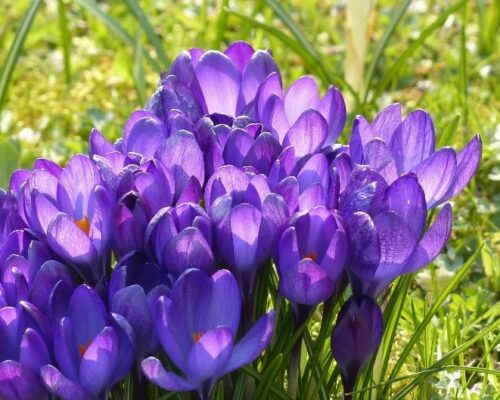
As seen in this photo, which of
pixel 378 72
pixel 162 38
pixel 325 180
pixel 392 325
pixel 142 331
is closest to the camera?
pixel 142 331

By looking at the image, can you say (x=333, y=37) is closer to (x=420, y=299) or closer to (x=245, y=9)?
(x=245, y=9)

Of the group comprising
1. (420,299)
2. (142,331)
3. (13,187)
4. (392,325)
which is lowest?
(420,299)

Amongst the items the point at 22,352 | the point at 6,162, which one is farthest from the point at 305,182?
the point at 6,162

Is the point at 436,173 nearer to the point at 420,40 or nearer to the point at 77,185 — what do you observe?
the point at 77,185

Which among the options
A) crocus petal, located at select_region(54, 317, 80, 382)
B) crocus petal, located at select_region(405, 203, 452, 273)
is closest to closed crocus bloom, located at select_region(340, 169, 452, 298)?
crocus petal, located at select_region(405, 203, 452, 273)

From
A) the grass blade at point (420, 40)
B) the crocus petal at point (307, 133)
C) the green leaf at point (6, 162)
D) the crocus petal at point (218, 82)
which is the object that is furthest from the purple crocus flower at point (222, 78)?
the grass blade at point (420, 40)

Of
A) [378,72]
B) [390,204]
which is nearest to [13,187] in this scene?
[390,204]
